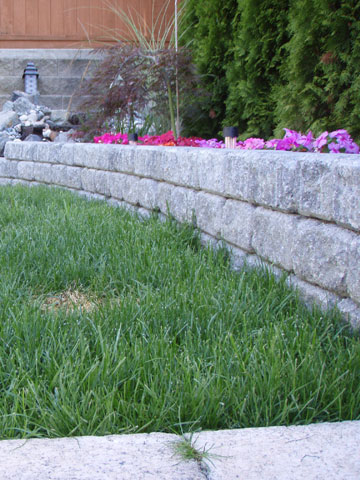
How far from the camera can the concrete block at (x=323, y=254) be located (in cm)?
212

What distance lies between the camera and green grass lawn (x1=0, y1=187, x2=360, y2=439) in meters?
1.55

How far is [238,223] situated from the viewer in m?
2.98

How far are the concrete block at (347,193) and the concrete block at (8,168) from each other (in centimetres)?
577

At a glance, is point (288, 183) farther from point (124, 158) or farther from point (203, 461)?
point (124, 158)

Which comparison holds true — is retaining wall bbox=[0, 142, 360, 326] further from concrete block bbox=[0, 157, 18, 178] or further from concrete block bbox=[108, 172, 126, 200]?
concrete block bbox=[0, 157, 18, 178]

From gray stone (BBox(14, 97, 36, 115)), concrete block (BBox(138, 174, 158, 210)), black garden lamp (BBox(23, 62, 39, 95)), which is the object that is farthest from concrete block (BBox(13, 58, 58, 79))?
concrete block (BBox(138, 174, 158, 210))

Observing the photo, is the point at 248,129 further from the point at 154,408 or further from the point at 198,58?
the point at 154,408

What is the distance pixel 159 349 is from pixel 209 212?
1.55m

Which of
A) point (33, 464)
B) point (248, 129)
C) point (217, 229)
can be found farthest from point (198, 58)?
point (33, 464)

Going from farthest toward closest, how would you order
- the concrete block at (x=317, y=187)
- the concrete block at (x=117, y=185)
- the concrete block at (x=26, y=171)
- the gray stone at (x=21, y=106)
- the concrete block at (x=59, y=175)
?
the gray stone at (x=21, y=106)
the concrete block at (x=26, y=171)
the concrete block at (x=59, y=175)
the concrete block at (x=117, y=185)
the concrete block at (x=317, y=187)

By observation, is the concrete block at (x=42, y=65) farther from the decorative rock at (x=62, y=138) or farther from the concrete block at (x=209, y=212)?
the concrete block at (x=209, y=212)

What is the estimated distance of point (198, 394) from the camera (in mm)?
1579

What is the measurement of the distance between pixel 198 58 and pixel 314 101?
2.15 meters

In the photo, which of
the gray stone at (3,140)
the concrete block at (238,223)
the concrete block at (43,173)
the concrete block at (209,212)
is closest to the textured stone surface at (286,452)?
the concrete block at (238,223)
